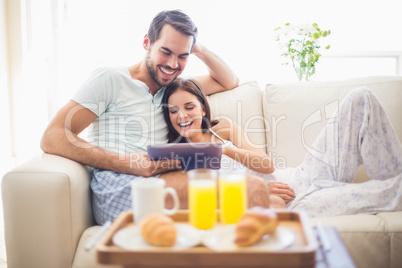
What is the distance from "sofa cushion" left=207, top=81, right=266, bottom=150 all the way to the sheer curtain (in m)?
1.06

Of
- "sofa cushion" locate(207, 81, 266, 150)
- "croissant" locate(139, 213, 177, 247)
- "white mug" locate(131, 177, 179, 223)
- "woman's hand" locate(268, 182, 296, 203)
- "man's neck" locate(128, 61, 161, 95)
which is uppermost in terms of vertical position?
"man's neck" locate(128, 61, 161, 95)

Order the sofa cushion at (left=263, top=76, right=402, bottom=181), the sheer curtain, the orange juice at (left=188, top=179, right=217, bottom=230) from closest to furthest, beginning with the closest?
the orange juice at (left=188, top=179, right=217, bottom=230), the sofa cushion at (left=263, top=76, right=402, bottom=181), the sheer curtain

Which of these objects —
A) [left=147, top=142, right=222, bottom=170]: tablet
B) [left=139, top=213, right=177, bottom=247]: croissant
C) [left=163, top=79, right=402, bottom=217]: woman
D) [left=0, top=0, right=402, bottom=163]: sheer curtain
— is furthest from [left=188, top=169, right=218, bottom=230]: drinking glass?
[left=0, top=0, right=402, bottom=163]: sheer curtain

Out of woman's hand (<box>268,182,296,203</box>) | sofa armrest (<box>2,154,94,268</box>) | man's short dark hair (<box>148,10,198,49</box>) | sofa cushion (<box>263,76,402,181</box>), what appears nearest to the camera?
sofa armrest (<box>2,154,94,268</box>)

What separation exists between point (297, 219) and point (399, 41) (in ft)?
9.75

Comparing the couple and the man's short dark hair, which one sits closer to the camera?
the couple

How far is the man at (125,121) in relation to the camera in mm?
1586

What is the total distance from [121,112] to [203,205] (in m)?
1.02

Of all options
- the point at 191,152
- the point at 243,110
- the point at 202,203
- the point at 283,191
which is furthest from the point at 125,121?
the point at 202,203

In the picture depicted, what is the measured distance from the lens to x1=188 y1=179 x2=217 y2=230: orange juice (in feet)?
3.20

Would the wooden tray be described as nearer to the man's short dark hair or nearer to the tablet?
the tablet

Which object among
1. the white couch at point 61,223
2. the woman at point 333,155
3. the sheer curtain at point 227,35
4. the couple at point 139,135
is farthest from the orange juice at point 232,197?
the sheer curtain at point 227,35

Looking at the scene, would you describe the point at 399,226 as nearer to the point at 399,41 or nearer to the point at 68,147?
the point at 68,147

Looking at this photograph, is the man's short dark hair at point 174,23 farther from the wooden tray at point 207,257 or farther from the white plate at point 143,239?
the wooden tray at point 207,257
